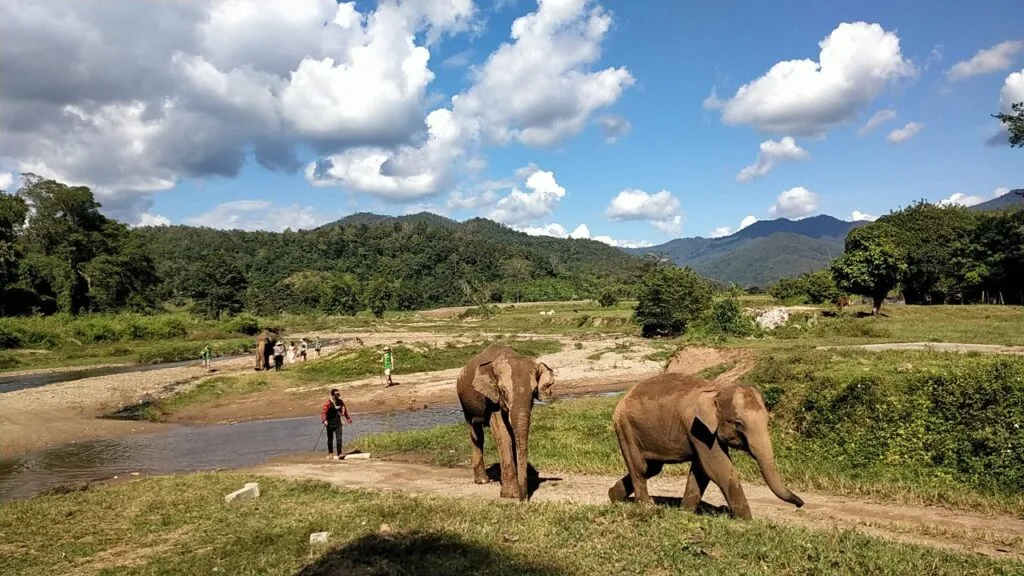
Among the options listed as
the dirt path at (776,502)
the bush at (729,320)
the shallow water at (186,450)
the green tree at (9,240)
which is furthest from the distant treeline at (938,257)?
the green tree at (9,240)

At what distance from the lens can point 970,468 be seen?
1270 centimetres

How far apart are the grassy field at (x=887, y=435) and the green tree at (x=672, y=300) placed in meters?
43.3

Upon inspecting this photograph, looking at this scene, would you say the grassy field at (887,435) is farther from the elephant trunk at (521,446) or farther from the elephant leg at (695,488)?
the elephant leg at (695,488)

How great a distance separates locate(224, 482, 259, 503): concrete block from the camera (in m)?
13.2

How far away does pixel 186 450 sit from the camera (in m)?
25.0

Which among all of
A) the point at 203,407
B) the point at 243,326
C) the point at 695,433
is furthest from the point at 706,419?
the point at 243,326

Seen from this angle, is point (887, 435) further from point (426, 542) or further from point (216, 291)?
point (216, 291)

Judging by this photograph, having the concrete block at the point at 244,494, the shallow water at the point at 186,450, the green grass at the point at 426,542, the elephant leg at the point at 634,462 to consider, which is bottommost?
the shallow water at the point at 186,450

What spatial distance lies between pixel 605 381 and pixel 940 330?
20.6 m

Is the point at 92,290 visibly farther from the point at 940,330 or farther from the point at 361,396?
the point at 940,330

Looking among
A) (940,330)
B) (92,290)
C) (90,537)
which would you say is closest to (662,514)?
(90,537)

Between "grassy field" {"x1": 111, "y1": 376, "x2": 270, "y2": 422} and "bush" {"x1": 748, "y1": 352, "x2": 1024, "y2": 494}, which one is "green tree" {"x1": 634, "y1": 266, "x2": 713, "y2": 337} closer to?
"grassy field" {"x1": 111, "y1": 376, "x2": 270, "y2": 422}

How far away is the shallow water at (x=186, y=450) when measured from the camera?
2123 cm

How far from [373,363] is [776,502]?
3650 cm
